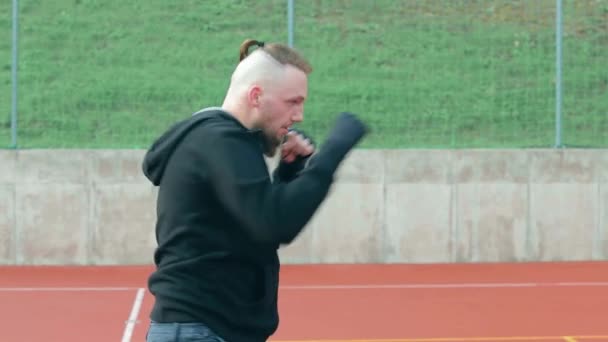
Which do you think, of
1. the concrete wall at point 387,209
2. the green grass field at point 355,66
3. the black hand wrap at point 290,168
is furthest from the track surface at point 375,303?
the black hand wrap at point 290,168

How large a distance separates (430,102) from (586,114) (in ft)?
6.35

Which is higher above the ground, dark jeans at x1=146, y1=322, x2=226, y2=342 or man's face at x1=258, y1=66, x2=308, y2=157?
man's face at x1=258, y1=66, x2=308, y2=157

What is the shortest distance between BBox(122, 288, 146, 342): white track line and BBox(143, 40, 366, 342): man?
5551 mm

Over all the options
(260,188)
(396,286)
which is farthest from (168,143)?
(396,286)

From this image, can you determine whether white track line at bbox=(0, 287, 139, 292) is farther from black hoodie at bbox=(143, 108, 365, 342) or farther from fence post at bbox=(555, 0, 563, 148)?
black hoodie at bbox=(143, 108, 365, 342)

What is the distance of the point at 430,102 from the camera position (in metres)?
14.8

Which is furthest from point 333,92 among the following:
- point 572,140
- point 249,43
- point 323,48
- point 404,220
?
point 249,43

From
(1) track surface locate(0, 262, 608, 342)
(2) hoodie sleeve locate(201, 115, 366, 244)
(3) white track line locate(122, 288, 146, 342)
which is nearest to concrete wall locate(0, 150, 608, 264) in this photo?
(1) track surface locate(0, 262, 608, 342)

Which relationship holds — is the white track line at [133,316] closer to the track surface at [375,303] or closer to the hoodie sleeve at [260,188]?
the track surface at [375,303]

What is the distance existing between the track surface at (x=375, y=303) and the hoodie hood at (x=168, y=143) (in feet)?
17.5

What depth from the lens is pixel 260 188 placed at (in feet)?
10.1

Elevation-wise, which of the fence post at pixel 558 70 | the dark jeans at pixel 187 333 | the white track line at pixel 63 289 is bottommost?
the white track line at pixel 63 289

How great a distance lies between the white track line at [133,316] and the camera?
8.89 m

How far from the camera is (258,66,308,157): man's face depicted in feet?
10.6
